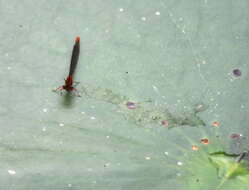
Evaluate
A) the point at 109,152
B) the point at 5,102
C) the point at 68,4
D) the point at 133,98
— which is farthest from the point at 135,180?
the point at 68,4

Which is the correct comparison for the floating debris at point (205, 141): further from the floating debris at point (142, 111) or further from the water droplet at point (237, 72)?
the water droplet at point (237, 72)

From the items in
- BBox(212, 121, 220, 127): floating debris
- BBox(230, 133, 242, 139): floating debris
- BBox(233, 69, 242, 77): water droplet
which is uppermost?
BBox(233, 69, 242, 77): water droplet

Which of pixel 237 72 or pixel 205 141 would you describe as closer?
pixel 205 141

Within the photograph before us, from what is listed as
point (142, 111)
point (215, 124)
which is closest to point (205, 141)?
point (215, 124)

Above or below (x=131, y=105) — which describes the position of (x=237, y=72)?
above

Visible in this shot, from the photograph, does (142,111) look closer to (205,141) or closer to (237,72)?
(205,141)

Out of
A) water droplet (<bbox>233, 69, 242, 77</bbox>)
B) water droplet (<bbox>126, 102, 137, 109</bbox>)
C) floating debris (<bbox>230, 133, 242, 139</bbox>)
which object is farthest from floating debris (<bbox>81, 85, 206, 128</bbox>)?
water droplet (<bbox>233, 69, 242, 77</bbox>)

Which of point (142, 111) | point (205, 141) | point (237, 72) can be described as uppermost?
point (237, 72)

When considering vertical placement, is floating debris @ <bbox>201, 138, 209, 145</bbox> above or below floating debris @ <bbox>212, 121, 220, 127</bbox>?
below

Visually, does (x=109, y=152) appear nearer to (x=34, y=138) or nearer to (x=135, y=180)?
(x=135, y=180)

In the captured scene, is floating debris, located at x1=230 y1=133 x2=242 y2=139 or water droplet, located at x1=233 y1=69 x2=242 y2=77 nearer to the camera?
floating debris, located at x1=230 y1=133 x2=242 y2=139

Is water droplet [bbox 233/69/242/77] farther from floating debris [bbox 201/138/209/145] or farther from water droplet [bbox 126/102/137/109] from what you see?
water droplet [bbox 126/102/137/109]
